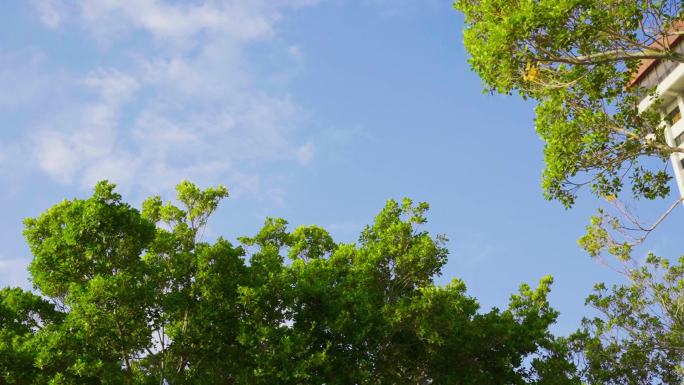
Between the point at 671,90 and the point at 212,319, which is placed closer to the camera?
the point at 212,319

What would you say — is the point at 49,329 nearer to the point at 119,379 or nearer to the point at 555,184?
the point at 119,379

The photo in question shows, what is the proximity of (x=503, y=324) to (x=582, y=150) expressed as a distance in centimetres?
877

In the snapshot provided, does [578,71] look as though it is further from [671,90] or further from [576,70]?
[671,90]

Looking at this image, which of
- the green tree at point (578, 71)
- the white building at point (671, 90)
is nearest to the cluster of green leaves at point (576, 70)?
the green tree at point (578, 71)

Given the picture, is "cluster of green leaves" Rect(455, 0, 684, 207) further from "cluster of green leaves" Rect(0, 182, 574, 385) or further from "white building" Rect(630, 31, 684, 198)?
"white building" Rect(630, 31, 684, 198)

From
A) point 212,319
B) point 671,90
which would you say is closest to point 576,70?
point 212,319

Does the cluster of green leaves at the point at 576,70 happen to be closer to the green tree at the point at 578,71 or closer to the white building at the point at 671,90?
the green tree at the point at 578,71

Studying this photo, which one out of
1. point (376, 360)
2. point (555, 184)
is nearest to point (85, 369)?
point (376, 360)

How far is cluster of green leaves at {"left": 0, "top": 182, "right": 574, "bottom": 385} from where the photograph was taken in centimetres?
1572

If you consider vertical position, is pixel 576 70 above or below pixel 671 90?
below

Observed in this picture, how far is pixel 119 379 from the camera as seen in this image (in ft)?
50.6

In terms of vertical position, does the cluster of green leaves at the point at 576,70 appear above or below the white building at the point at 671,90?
below

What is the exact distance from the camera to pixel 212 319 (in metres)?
17.0

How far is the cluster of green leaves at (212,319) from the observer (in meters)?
15.7
